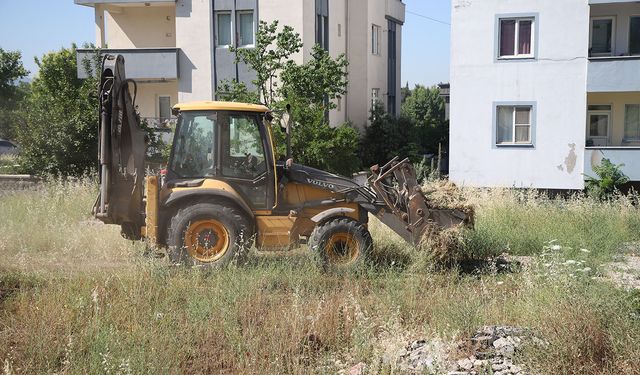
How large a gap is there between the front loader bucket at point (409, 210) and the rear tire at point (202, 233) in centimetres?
212

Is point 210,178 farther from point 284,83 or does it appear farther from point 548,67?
point 548,67

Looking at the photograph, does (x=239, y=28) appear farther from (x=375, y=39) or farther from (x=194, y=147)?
(x=194, y=147)

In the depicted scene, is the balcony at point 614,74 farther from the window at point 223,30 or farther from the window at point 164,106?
the window at point 164,106

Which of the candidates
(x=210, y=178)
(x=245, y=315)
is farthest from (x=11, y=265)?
(x=245, y=315)

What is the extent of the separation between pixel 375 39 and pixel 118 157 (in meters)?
26.8

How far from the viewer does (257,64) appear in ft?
78.4

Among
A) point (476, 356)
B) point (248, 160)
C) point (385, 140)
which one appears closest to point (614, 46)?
point (385, 140)

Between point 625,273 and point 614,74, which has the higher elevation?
point 614,74

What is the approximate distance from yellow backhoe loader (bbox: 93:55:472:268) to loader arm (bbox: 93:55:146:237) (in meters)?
0.01

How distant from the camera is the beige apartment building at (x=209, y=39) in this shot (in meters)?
27.9

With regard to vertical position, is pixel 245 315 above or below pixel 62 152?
below

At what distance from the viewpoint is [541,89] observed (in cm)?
2422

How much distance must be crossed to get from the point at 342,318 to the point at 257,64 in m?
16.9

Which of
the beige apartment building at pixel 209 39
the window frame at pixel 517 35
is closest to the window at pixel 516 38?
the window frame at pixel 517 35
